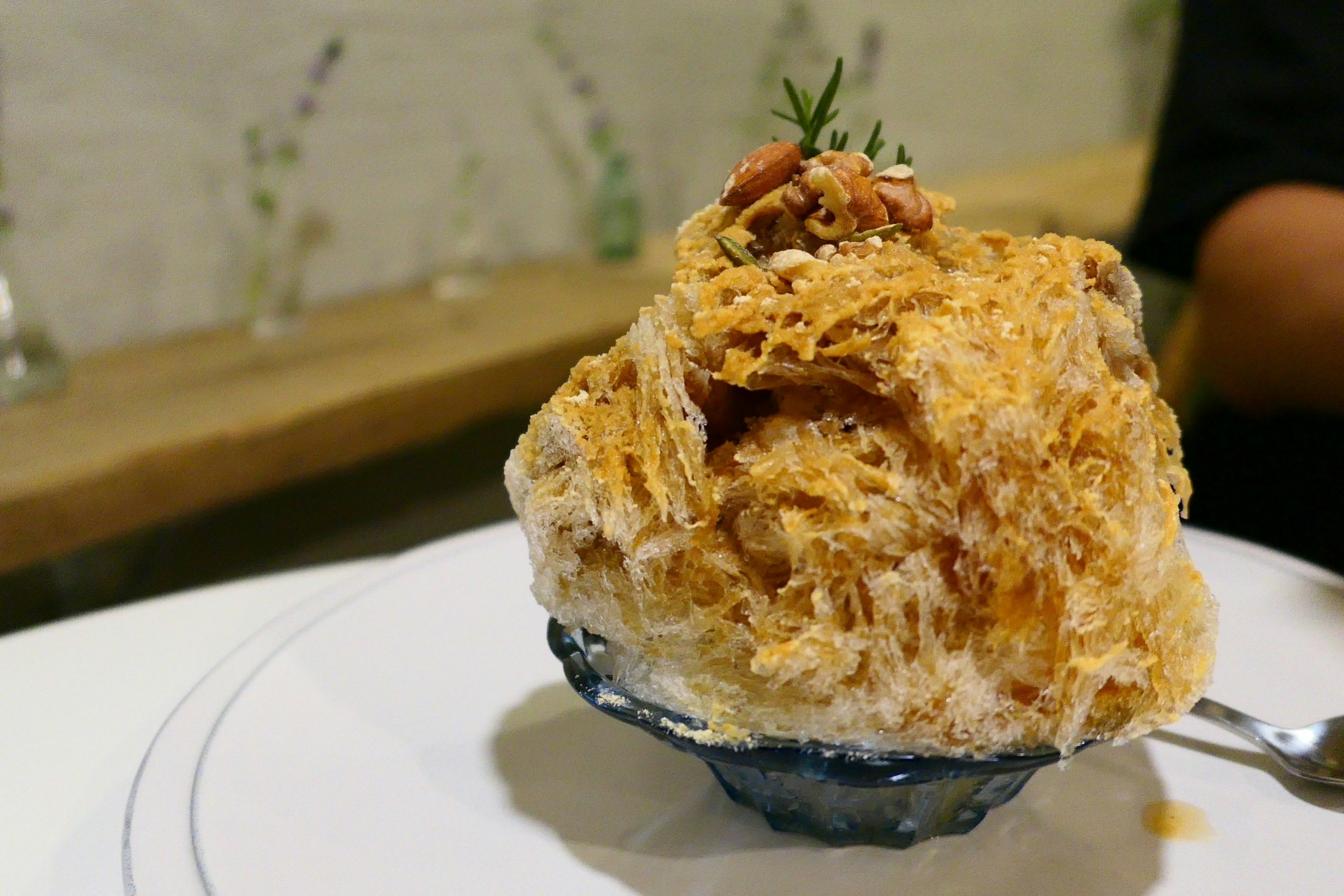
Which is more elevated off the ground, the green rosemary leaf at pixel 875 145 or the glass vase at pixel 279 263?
the green rosemary leaf at pixel 875 145

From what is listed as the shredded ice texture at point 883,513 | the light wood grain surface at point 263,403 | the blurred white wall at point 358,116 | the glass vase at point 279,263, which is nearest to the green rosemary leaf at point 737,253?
the shredded ice texture at point 883,513

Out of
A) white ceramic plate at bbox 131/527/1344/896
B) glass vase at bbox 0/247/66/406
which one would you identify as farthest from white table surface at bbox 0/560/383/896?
glass vase at bbox 0/247/66/406

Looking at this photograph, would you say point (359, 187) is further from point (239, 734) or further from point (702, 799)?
point (702, 799)

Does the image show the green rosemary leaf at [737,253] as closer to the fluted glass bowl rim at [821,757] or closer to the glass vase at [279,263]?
the fluted glass bowl rim at [821,757]

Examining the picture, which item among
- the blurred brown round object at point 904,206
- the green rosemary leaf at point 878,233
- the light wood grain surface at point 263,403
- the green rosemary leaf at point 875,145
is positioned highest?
the green rosemary leaf at point 875,145

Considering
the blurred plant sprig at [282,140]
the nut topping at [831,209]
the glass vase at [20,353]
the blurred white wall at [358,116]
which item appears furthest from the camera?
the blurred plant sprig at [282,140]

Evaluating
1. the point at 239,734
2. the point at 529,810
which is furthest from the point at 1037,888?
the point at 239,734
